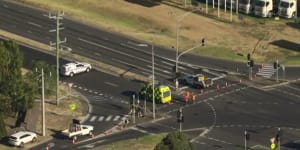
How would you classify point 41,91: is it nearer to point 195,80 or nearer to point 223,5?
point 195,80

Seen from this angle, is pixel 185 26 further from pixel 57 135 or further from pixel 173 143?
pixel 173 143

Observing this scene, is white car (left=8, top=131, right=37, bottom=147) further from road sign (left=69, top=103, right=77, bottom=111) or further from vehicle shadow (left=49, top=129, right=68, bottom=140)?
road sign (left=69, top=103, right=77, bottom=111)

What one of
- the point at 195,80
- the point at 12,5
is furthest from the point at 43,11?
the point at 195,80

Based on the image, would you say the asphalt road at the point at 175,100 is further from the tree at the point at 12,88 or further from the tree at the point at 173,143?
the tree at the point at 173,143

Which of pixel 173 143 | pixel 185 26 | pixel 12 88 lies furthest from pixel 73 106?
pixel 185 26

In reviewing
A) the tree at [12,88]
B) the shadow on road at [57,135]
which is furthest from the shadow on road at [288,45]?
the shadow on road at [57,135]
